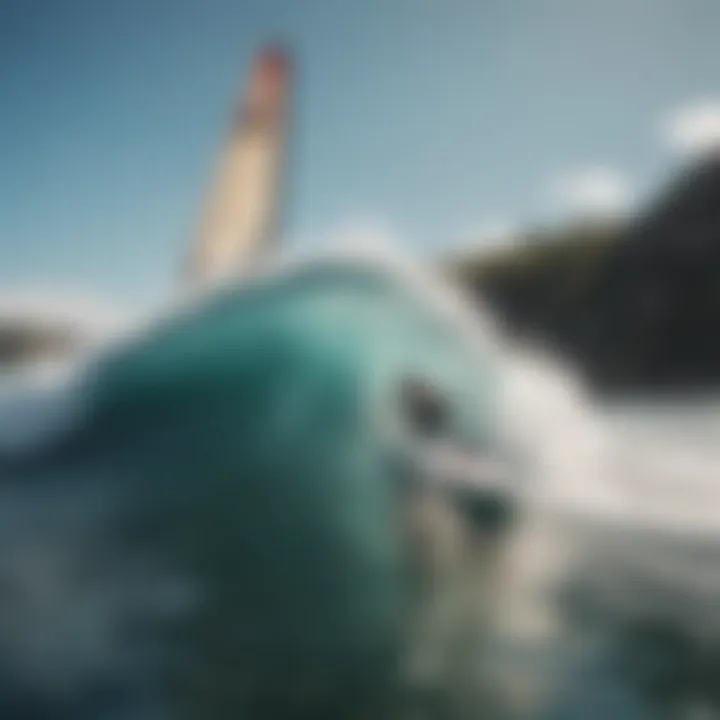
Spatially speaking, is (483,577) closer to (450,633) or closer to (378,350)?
(450,633)

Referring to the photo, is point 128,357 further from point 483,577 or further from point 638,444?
point 638,444

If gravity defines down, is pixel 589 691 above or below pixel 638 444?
below

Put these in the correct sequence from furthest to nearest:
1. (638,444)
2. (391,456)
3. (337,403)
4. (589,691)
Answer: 1. (337,403)
2. (391,456)
3. (638,444)
4. (589,691)

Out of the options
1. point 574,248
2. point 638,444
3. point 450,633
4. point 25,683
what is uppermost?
point 574,248

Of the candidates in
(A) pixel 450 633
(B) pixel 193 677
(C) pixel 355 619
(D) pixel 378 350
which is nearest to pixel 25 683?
(B) pixel 193 677

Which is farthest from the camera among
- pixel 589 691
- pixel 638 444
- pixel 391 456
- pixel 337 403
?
pixel 337 403

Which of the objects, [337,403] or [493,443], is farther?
[337,403]
